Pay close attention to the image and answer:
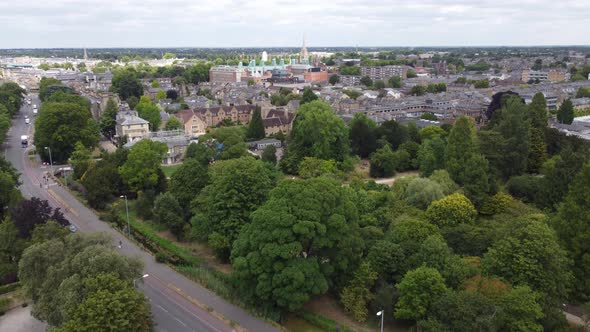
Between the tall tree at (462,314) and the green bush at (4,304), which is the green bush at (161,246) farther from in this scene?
the tall tree at (462,314)

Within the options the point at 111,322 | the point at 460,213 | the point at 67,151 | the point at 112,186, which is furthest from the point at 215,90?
the point at 111,322

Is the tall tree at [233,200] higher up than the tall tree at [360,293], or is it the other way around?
the tall tree at [233,200]

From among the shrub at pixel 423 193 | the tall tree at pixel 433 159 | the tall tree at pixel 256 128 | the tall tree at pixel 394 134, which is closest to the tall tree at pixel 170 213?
the shrub at pixel 423 193

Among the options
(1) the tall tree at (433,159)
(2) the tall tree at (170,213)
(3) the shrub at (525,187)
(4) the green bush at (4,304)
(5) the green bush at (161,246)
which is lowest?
(4) the green bush at (4,304)

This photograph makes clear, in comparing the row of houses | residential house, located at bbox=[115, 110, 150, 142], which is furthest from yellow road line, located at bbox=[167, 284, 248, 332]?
the row of houses

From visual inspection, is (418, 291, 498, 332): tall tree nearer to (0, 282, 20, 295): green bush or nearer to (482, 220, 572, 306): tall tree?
(482, 220, 572, 306): tall tree

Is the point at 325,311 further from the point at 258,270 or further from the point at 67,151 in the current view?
the point at 67,151
